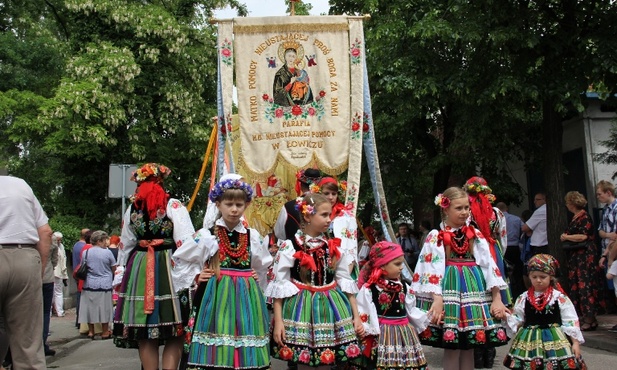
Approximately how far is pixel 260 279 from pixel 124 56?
61.4 ft

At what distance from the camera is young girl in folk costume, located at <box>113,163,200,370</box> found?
7695 mm

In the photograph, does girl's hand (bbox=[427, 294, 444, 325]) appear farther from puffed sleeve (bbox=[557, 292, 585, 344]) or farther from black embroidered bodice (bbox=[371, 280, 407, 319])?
puffed sleeve (bbox=[557, 292, 585, 344])

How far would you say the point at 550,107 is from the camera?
13398 mm

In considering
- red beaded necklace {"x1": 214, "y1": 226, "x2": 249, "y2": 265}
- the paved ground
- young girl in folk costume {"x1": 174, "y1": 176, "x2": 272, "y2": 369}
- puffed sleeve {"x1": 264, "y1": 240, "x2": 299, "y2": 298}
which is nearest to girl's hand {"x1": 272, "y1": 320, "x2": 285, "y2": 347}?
young girl in folk costume {"x1": 174, "y1": 176, "x2": 272, "y2": 369}

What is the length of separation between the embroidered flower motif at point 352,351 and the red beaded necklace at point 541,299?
1.72 metres

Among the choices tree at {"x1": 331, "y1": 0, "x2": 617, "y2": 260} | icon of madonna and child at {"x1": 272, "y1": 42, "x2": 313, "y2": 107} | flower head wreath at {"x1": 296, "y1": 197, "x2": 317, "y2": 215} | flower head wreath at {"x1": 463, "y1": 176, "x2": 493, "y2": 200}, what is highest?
tree at {"x1": 331, "y1": 0, "x2": 617, "y2": 260}

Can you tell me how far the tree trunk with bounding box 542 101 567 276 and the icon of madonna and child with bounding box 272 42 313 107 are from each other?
5.19 m

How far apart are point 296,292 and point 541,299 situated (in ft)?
7.34

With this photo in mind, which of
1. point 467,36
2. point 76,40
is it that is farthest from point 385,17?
point 76,40

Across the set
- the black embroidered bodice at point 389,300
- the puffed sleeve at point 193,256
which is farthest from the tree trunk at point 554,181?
the puffed sleeve at point 193,256

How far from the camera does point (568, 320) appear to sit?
274 inches

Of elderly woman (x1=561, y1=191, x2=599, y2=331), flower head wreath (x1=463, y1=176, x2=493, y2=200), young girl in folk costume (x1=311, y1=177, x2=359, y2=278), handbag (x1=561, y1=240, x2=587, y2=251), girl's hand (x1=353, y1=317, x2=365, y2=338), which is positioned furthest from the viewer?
handbag (x1=561, y1=240, x2=587, y2=251)

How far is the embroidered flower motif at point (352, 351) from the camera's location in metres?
6.42

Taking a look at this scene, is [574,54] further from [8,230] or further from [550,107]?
[8,230]
